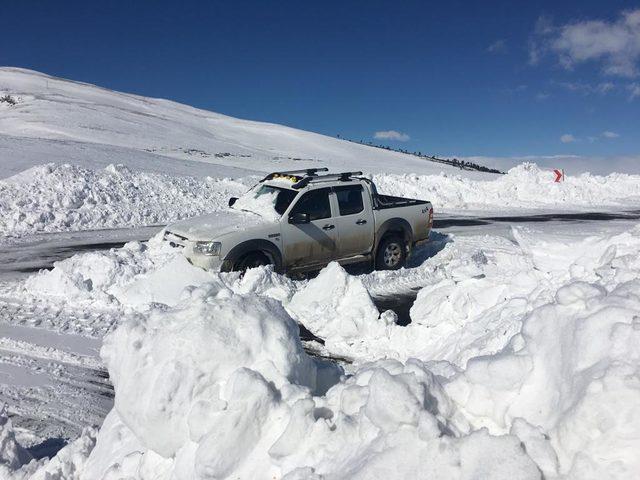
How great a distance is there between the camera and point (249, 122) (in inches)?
2447

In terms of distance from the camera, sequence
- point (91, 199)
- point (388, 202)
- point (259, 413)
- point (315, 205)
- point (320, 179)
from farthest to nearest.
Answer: point (91, 199)
point (388, 202)
point (320, 179)
point (315, 205)
point (259, 413)

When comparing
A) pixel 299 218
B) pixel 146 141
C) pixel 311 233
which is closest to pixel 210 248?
pixel 299 218

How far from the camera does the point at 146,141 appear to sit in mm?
35156

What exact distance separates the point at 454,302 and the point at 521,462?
4173 mm

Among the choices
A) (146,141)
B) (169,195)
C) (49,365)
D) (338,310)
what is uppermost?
(146,141)

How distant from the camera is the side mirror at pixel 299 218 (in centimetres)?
831

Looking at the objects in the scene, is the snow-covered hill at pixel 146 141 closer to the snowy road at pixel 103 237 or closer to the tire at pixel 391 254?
the snowy road at pixel 103 237

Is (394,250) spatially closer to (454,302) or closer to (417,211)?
(417,211)

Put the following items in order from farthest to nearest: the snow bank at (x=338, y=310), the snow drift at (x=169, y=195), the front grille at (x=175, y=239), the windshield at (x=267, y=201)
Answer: the snow drift at (x=169, y=195), the windshield at (x=267, y=201), the front grille at (x=175, y=239), the snow bank at (x=338, y=310)

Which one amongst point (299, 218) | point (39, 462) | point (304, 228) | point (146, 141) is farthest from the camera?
point (146, 141)

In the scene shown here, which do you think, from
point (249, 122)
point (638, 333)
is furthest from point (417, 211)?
point (249, 122)

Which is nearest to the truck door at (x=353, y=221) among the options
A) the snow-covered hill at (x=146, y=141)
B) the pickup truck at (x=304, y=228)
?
the pickup truck at (x=304, y=228)

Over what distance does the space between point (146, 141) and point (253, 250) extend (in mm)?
29980

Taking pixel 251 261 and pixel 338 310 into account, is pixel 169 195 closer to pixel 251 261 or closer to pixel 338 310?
pixel 251 261
